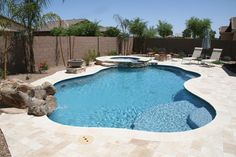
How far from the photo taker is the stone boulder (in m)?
7.29

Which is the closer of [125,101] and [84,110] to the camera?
[84,110]

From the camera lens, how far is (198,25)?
133 feet

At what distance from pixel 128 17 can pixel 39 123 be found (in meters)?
23.4

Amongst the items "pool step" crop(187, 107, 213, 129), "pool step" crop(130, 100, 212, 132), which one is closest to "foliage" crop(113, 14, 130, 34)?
"pool step" crop(130, 100, 212, 132)

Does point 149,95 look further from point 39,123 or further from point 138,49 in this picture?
point 138,49

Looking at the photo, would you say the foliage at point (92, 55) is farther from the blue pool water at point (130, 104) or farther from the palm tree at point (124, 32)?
the palm tree at point (124, 32)

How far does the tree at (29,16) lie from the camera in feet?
40.6

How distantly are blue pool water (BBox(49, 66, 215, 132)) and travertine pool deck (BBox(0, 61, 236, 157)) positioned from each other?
1251 mm

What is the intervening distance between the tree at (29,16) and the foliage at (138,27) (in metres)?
14.8

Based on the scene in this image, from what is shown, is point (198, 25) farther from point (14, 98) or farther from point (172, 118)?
point (14, 98)

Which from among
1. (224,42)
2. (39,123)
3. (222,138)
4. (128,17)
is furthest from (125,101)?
(128,17)

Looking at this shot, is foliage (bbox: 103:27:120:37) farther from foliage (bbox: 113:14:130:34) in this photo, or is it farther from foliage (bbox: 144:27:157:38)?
foliage (bbox: 144:27:157:38)

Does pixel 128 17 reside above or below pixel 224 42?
above

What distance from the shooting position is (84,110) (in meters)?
8.98
